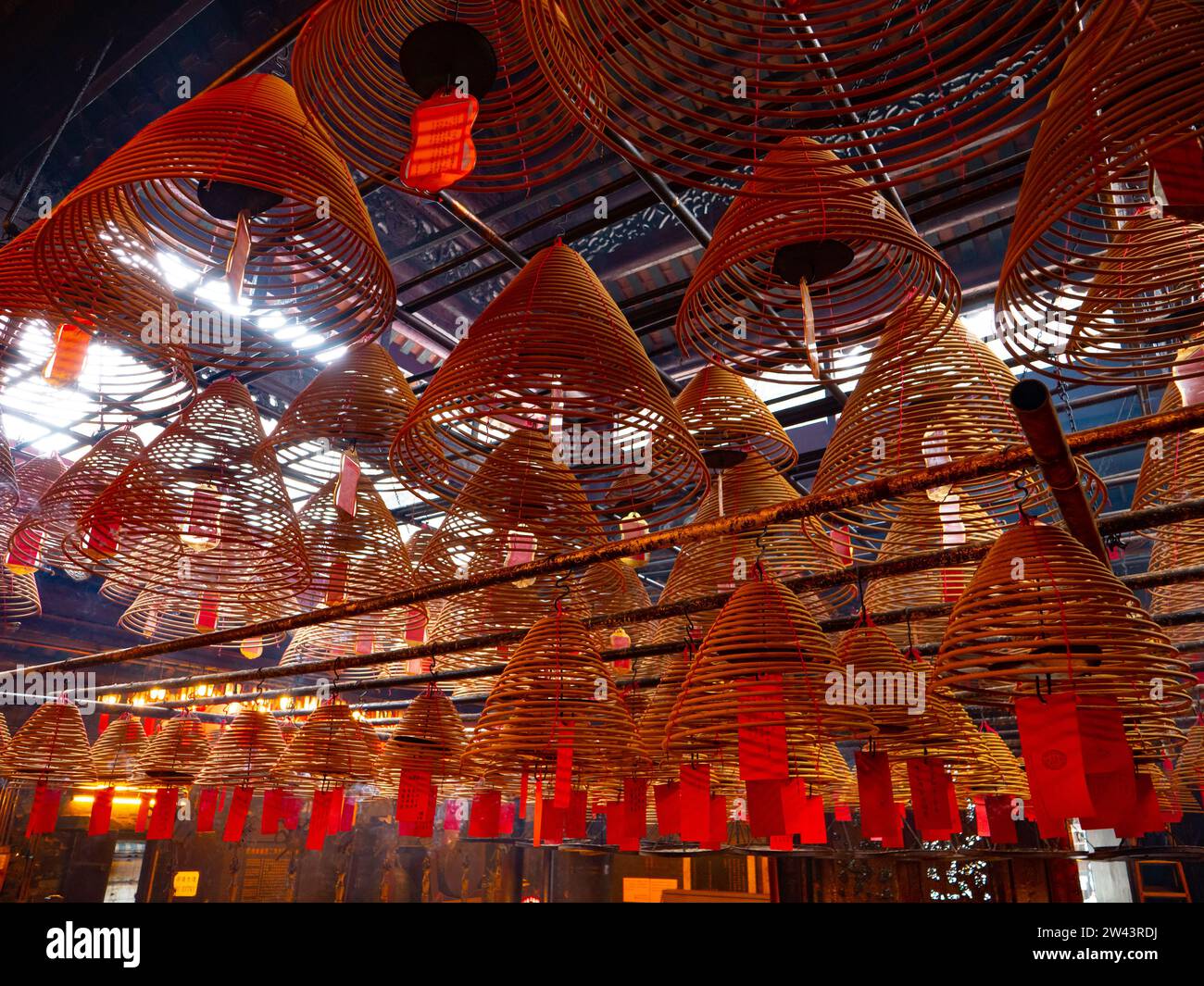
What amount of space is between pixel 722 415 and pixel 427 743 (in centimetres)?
247

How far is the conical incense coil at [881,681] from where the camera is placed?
3.09 m

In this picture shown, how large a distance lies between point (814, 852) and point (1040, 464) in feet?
27.7

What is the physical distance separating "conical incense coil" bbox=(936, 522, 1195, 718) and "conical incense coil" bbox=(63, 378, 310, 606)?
2.44 m

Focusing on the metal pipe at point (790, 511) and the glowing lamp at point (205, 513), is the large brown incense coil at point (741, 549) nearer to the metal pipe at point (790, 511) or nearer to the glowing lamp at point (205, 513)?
the metal pipe at point (790, 511)

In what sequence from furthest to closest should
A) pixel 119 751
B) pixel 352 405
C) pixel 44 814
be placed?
pixel 119 751 → pixel 44 814 → pixel 352 405

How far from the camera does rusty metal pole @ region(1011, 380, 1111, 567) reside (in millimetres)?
2189

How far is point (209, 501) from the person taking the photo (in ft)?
10.7

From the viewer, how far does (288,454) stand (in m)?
8.96

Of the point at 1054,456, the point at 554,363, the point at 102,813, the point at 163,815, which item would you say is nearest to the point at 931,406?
the point at 1054,456

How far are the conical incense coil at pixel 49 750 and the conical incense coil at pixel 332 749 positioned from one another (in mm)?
2215

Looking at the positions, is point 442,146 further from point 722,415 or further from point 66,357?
point 722,415

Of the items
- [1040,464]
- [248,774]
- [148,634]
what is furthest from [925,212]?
[148,634]

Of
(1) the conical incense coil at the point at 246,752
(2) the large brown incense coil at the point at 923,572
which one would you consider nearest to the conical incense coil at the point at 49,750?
(1) the conical incense coil at the point at 246,752
